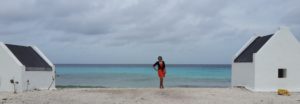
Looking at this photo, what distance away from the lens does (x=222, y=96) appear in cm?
1933

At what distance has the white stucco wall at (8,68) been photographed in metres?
20.8

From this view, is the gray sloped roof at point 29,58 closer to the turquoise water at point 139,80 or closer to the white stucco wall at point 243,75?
the turquoise water at point 139,80

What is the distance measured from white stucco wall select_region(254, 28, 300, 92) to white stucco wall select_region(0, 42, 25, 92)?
1217 cm

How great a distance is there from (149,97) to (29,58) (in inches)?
320

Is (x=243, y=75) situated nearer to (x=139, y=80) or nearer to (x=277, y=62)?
(x=277, y=62)

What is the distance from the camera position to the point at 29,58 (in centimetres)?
2275

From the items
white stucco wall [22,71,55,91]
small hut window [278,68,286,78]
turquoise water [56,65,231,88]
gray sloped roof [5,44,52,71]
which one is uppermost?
gray sloped roof [5,44,52,71]

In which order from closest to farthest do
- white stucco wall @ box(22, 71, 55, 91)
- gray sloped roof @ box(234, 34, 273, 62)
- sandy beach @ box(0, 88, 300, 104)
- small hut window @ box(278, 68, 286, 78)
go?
1. sandy beach @ box(0, 88, 300, 104)
2. white stucco wall @ box(22, 71, 55, 91)
3. small hut window @ box(278, 68, 286, 78)
4. gray sloped roof @ box(234, 34, 273, 62)

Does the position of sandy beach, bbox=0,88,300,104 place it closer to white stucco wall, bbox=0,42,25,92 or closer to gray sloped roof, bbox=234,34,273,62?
white stucco wall, bbox=0,42,25,92

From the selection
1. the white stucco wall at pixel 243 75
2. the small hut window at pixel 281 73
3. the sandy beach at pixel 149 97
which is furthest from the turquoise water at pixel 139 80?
the small hut window at pixel 281 73

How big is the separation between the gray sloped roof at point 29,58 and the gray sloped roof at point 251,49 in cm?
1098

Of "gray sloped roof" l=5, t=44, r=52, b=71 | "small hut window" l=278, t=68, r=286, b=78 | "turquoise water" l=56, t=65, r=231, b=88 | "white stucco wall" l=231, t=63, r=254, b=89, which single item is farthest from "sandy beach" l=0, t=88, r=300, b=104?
"turquoise water" l=56, t=65, r=231, b=88

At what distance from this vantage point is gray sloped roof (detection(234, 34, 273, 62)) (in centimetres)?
2293

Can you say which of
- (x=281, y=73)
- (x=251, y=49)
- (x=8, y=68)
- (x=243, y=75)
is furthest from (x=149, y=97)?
(x=281, y=73)
